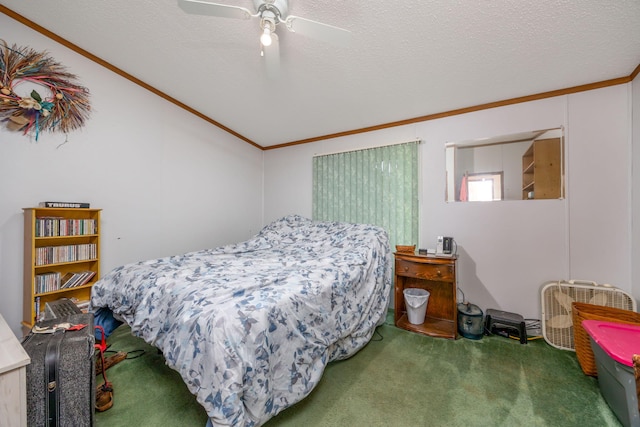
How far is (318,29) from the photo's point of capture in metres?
1.51

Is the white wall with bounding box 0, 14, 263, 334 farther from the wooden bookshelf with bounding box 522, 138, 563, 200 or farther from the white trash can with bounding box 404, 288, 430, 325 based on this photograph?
the wooden bookshelf with bounding box 522, 138, 563, 200

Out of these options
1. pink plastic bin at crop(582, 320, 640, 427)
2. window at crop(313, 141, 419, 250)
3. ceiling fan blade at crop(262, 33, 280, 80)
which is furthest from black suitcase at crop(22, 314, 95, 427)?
window at crop(313, 141, 419, 250)

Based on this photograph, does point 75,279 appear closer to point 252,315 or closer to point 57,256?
point 57,256

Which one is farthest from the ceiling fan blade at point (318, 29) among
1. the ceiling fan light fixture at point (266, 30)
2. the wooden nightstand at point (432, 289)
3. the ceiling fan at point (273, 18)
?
the wooden nightstand at point (432, 289)

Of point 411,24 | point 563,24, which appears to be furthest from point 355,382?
point 563,24

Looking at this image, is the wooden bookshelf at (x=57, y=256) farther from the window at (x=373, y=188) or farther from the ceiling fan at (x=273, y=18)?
the window at (x=373, y=188)

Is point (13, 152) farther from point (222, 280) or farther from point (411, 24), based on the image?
point (411, 24)

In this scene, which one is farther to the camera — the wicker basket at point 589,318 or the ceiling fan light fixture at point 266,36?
the wicker basket at point 589,318

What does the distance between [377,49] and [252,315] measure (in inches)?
81.8

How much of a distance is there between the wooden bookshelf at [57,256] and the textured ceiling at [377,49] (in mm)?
1455

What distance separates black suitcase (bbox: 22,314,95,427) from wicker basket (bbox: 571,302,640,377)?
2.99m


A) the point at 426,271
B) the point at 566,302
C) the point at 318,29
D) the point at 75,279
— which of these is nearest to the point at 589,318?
the point at 566,302

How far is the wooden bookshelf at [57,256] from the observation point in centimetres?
199

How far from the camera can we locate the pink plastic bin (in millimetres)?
1239
